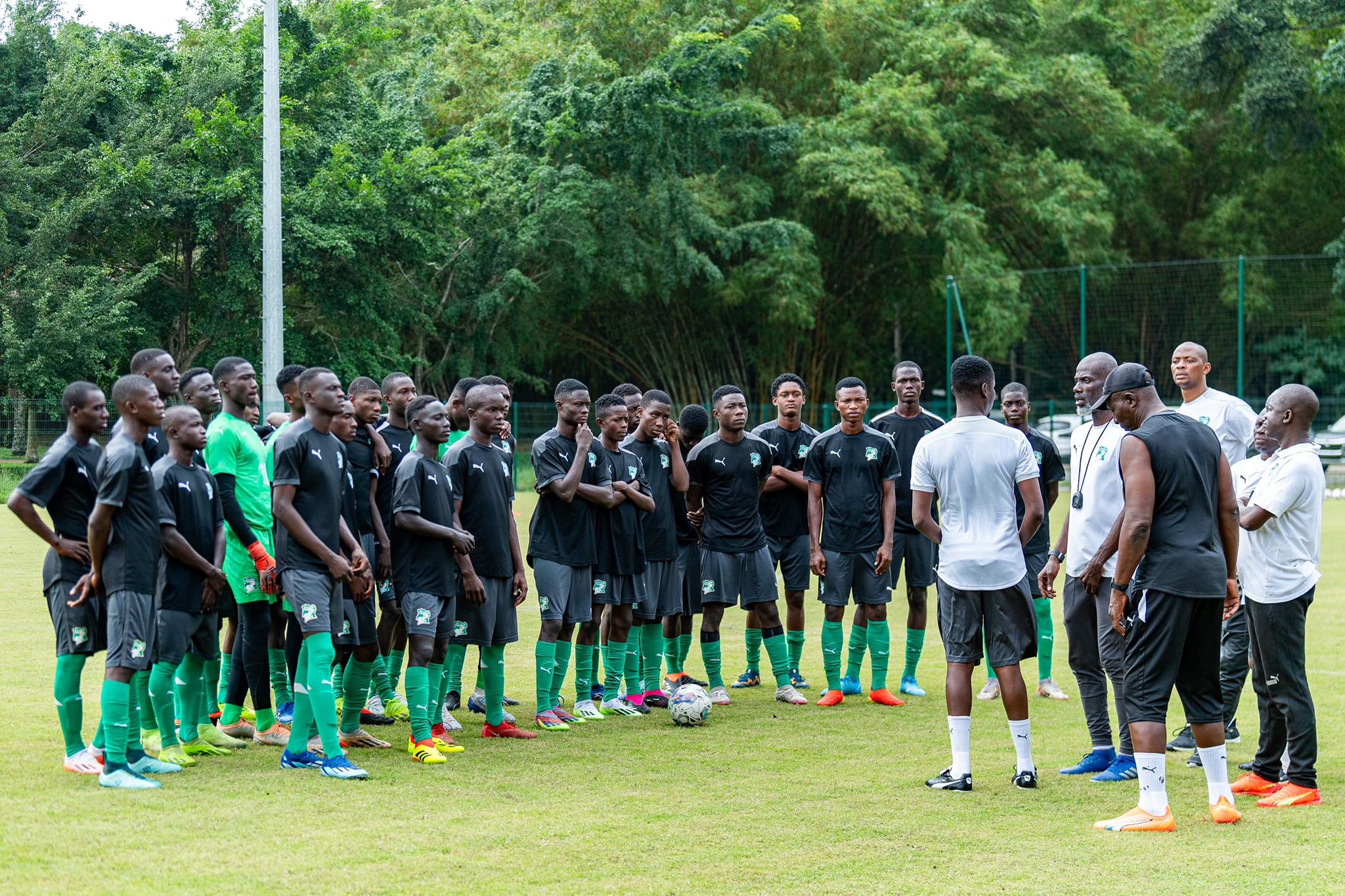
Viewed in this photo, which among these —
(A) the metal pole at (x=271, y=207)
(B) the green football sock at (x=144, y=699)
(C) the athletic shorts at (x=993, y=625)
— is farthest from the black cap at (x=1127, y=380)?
(A) the metal pole at (x=271, y=207)

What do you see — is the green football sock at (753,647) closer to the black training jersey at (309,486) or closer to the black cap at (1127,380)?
the black training jersey at (309,486)

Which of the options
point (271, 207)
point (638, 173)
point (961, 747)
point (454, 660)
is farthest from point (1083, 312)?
point (961, 747)

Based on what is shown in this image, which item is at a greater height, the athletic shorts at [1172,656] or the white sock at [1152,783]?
the athletic shorts at [1172,656]

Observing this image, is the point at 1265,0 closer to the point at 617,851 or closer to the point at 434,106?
the point at 434,106

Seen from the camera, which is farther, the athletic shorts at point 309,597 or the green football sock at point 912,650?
the green football sock at point 912,650

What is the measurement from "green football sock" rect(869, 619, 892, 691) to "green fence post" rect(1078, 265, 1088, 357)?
26535 mm

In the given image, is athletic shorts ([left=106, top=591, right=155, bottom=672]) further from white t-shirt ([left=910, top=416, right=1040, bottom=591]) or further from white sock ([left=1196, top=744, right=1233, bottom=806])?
white sock ([left=1196, top=744, right=1233, bottom=806])

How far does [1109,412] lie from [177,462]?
521cm

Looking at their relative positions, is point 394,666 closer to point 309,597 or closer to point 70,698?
point 309,597

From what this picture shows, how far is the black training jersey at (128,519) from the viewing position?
709cm

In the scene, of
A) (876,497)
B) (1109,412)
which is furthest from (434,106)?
(1109,412)

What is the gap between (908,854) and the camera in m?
6.18

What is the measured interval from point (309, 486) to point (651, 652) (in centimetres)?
350

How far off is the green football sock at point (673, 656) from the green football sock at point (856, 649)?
1.28 meters
